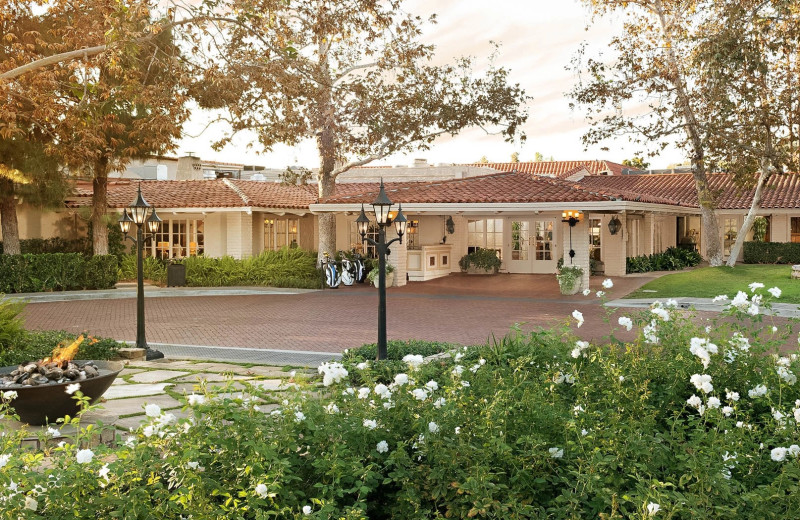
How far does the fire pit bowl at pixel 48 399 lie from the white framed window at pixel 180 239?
889 inches

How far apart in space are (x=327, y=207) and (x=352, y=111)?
11.8ft

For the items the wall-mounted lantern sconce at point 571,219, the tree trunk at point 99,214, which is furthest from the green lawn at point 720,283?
the tree trunk at point 99,214

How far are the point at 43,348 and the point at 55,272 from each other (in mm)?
14450

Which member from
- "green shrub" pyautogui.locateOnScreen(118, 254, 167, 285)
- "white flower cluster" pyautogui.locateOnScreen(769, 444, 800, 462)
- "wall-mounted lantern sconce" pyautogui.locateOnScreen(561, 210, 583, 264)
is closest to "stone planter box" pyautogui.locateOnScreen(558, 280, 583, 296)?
"wall-mounted lantern sconce" pyautogui.locateOnScreen(561, 210, 583, 264)

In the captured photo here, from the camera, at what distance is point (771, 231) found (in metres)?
33.9

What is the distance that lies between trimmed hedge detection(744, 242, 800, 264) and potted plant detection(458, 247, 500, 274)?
12626 mm

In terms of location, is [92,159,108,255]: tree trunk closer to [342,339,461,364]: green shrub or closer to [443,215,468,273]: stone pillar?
[443,215,468,273]: stone pillar

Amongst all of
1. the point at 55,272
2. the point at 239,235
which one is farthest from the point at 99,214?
the point at 239,235

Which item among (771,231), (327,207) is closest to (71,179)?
(327,207)

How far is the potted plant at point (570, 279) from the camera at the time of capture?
2212 cm

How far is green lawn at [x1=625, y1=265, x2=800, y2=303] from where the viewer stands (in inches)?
851

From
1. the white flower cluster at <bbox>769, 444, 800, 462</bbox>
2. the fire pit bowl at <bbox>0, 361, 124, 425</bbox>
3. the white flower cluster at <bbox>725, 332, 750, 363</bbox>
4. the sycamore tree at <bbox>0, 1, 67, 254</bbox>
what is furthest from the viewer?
the sycamore tree at <bbox>0, 1, 67, 254</bbox>

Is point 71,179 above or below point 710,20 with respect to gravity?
below

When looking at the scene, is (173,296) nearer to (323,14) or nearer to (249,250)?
(249,250)
